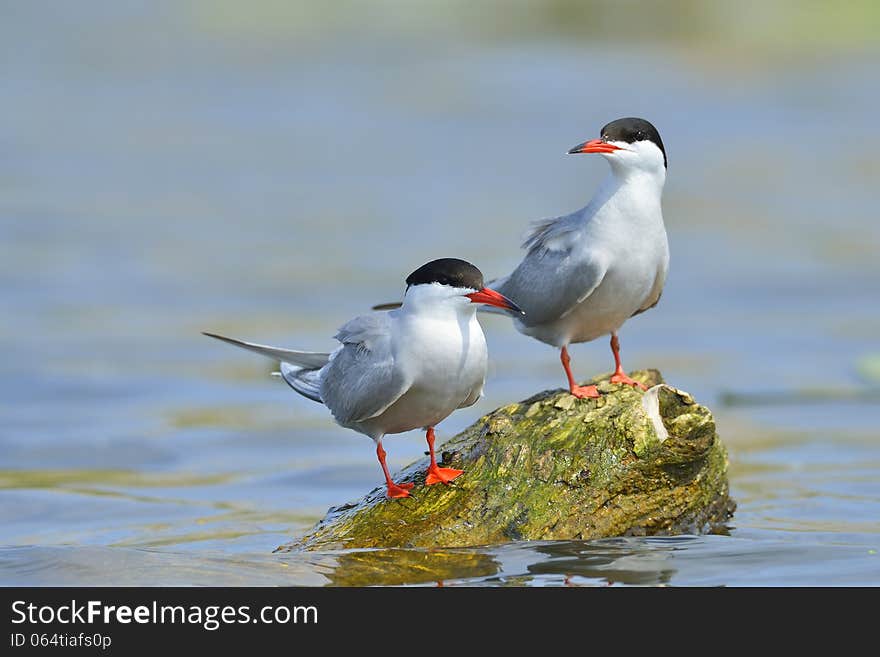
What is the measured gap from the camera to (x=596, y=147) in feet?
22.7

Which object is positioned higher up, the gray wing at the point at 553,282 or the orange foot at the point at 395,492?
the gray wing at the point at 553,282

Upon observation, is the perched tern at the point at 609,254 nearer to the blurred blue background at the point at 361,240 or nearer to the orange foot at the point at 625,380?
the orange foot at the point at 625,380

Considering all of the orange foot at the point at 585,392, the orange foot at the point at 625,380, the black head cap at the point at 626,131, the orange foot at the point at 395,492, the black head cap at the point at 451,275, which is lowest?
the orange foot at the point at 395,492

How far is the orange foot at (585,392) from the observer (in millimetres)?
6742

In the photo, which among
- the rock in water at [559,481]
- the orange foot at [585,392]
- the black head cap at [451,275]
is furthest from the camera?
the orange foot at [585,392]

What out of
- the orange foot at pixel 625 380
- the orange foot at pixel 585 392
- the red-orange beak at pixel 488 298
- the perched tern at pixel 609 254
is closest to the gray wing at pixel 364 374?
the red-orange beak at pixel 488 298

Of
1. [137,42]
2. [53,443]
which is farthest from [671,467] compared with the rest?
[137,42]

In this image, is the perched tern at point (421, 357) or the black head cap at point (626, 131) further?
the black head cap at point (626, 131)

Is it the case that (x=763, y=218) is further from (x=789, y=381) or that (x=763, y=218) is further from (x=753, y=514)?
(x=753, y=514)

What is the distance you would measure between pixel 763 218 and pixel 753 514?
10.7 metres

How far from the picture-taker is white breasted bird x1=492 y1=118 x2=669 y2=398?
6910 mm

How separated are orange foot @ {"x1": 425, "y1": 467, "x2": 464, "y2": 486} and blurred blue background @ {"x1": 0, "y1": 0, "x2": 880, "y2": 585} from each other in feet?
1.33

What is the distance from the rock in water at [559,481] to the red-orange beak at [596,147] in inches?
43.6

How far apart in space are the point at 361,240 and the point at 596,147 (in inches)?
406
